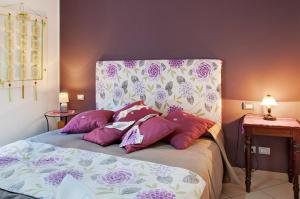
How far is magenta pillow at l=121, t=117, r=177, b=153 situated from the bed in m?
0.07

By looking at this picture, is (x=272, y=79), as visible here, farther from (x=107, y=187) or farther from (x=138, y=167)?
(x=107, y=187)

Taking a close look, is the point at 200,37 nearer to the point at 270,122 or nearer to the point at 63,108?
the point at 270,122

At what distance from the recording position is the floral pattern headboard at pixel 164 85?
3055 millimetres

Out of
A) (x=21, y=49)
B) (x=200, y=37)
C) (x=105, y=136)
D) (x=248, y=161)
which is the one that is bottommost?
(x=248, y=161)

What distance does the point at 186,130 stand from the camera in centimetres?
252

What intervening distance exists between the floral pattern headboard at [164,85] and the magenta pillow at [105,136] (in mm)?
888

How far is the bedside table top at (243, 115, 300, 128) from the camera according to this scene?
8.16 feet

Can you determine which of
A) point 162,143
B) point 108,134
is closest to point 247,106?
point 162,143

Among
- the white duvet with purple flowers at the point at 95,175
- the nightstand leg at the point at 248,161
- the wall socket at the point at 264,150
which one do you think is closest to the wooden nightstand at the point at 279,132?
the nightstand leg at the point at 248,161

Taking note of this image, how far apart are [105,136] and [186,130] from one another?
0.78 metres

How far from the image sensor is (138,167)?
6.25ft

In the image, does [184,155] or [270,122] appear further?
[270,122]

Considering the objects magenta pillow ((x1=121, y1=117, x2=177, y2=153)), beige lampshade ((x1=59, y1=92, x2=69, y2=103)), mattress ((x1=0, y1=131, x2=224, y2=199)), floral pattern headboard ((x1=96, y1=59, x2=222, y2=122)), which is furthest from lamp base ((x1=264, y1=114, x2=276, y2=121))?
beige lampshade ((x1=59, y1=92, x2=69, y2=103))

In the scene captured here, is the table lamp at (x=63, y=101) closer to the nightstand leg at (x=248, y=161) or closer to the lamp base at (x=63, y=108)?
the lamp base at (x=63, y=108)
